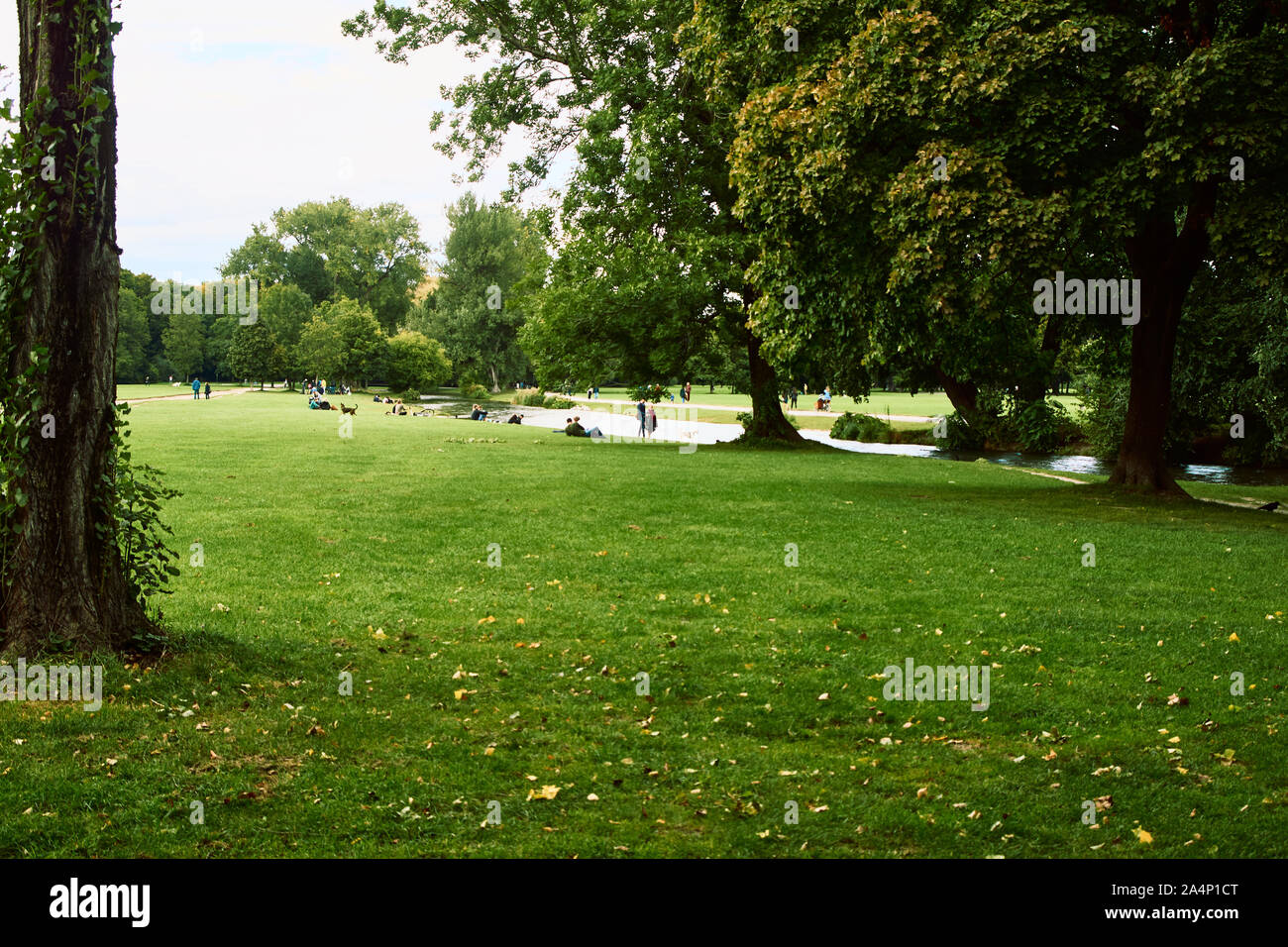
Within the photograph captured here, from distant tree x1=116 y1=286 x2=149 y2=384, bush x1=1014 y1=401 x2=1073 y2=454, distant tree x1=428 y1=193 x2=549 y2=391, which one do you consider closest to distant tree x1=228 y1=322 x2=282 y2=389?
distant tree x1=428 y1=193 x2=549 y2=391

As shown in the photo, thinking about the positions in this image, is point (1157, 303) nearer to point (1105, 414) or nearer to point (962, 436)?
point (1105, 414)

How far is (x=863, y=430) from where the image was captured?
157 feet

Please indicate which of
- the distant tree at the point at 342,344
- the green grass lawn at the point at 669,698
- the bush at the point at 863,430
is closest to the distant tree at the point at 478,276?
the distant tree at the point at 342,344

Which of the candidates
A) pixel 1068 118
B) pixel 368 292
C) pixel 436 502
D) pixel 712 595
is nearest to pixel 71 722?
pixel 712 595

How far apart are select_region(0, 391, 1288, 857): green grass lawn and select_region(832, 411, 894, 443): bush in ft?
103

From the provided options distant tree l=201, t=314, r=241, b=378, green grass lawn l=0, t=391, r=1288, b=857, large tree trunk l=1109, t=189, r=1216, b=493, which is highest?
distant tree l=201, t=314, r=241, b=378

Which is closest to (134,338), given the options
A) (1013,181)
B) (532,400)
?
(532,400)

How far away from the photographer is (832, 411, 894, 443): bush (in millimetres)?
47844

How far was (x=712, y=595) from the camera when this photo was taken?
11.3m

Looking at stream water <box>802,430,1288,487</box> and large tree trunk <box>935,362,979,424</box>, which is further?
large tree trunk <box>935,362,979,424</box>

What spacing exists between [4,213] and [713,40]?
59.2 feet

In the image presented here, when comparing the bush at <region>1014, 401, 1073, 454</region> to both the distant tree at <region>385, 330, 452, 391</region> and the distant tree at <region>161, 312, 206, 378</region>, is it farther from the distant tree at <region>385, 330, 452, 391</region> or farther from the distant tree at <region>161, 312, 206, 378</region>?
the distant tree at <region>161, 312, 206, 378</region>

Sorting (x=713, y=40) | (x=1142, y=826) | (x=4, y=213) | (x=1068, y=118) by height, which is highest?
(x=713, y=40)
